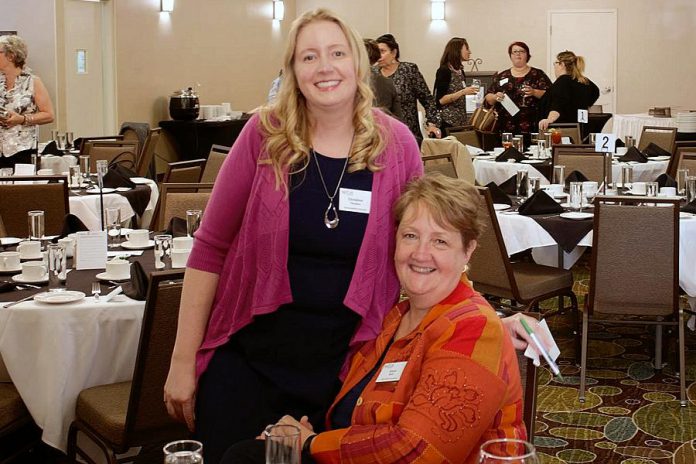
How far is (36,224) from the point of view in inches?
182

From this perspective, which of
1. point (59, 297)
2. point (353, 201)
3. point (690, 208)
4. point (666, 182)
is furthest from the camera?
point (666, 182)

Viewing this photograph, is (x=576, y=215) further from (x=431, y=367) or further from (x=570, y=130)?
(x=570, y=130)

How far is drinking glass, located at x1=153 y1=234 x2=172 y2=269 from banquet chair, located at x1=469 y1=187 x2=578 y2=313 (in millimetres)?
1536

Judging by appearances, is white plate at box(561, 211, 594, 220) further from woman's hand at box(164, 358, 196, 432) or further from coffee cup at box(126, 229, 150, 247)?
woman's hand at box(164, 358, 196, 432)

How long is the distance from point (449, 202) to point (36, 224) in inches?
109

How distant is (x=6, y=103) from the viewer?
8336 mm

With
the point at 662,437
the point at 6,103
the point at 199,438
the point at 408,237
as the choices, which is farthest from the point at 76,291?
the point at 6,103

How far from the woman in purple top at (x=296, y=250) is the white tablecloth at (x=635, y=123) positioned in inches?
417

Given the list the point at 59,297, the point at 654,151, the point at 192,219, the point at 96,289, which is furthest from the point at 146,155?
the point at 59,297

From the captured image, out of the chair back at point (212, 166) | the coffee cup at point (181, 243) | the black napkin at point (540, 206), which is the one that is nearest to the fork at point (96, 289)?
the coffee cup at point (181, 243)

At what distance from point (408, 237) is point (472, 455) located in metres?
0.51

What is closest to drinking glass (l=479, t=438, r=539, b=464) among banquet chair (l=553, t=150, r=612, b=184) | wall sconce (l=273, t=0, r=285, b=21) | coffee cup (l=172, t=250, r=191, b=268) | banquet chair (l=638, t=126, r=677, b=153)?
coffee cup (l=172, t=250, r=191, b=268)

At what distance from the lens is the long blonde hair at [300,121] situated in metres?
2.45

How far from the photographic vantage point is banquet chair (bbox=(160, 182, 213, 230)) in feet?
17.0
